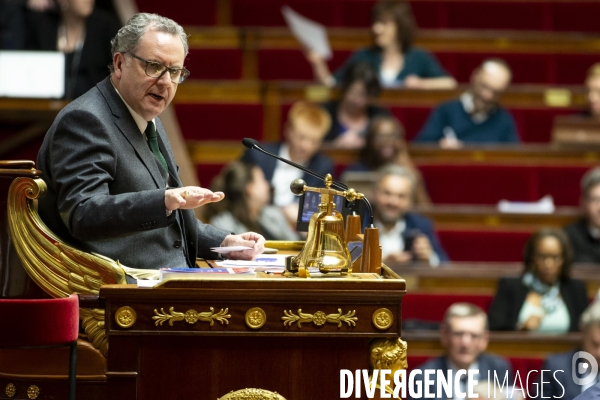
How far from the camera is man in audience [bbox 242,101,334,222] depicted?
393cm

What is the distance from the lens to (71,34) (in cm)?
409

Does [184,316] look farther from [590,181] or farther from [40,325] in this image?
[590,181]

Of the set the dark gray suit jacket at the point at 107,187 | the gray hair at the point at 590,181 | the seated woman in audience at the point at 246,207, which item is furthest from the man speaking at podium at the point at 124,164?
the gray hair at the point at 590,181

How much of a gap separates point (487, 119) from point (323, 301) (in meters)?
2.92

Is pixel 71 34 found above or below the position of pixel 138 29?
above

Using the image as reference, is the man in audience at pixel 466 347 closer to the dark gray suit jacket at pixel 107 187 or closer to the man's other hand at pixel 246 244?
the man's other hand at pixel 246 244

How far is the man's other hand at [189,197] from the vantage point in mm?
1561

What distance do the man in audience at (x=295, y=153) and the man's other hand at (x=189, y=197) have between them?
226cm

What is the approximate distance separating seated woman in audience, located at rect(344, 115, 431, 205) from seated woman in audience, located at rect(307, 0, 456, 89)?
0.49 meters

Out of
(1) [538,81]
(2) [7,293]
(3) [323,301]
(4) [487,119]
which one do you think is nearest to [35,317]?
(2) [7,293]

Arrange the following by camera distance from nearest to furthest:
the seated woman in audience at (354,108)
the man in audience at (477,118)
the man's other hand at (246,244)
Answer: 1. the man's other hand at (246,244)
2. the seated woman in audience at (354,108)
3. the man in audience at (477,118)

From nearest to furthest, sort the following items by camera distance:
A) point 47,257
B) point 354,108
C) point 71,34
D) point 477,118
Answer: point 47,257 → point 71,34 → point 354,108 → point 477,118

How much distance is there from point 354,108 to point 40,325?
2.76 metres

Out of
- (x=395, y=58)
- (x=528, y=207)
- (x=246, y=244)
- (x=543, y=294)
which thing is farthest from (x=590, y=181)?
(x=246, y=244)
